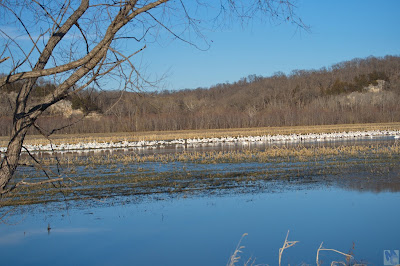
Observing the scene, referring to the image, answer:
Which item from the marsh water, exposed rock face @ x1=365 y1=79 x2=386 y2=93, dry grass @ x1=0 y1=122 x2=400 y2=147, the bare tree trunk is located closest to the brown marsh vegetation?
the marsh water

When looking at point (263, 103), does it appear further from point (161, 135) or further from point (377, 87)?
point (161, 135)

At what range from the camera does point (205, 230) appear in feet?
27.6

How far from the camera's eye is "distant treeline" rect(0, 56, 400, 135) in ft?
16.9

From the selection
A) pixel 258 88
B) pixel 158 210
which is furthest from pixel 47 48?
pixel 258 88

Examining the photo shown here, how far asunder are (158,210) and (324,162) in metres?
9.93

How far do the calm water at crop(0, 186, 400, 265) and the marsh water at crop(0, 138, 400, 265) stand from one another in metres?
0.02

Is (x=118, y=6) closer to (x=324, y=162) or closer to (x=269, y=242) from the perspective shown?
(x=269, y=242)

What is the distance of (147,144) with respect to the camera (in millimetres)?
33719

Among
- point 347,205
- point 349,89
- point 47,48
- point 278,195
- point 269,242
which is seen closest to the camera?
point 47,48

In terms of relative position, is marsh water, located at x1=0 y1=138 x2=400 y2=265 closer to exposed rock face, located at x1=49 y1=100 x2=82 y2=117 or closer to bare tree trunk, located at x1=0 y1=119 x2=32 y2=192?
bare tree trunk, located at x1=0 y1=119 x2=32 y2=192

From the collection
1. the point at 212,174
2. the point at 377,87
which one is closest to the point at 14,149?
the point at 212,174

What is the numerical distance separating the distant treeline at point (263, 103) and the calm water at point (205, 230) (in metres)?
2.20

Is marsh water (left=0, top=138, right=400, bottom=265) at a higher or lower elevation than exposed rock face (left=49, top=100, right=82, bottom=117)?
lower

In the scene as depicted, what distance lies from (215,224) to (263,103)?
10948 centimetres
